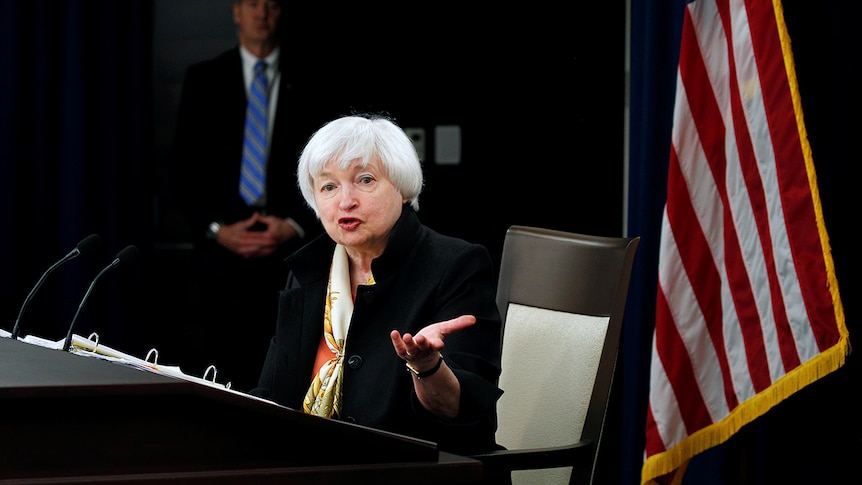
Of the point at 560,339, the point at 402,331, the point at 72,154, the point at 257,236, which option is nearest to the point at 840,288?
the point at 560,339

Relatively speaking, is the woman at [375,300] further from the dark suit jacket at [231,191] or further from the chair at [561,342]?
the dark suit jacket at [231,191]

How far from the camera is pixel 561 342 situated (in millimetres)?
2383

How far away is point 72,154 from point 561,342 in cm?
279

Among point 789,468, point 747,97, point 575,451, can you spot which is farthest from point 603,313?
point 789,468

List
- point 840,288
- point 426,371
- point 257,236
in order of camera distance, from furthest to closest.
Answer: point 257,236, point 840,288, point 426,371

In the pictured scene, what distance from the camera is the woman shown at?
2.06 meters

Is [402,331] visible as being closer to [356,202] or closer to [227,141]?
[356,202]

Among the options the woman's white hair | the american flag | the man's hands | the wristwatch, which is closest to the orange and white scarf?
the woman's white hair

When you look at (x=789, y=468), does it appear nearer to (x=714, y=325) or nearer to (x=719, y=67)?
(x=714, y=325)

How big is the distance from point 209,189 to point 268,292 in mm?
477

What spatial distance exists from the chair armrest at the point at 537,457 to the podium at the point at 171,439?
0.60 metres

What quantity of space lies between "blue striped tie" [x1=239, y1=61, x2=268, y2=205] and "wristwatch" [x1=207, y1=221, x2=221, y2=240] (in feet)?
0.50

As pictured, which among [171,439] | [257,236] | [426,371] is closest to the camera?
[171,439]

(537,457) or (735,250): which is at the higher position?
(735,250)
